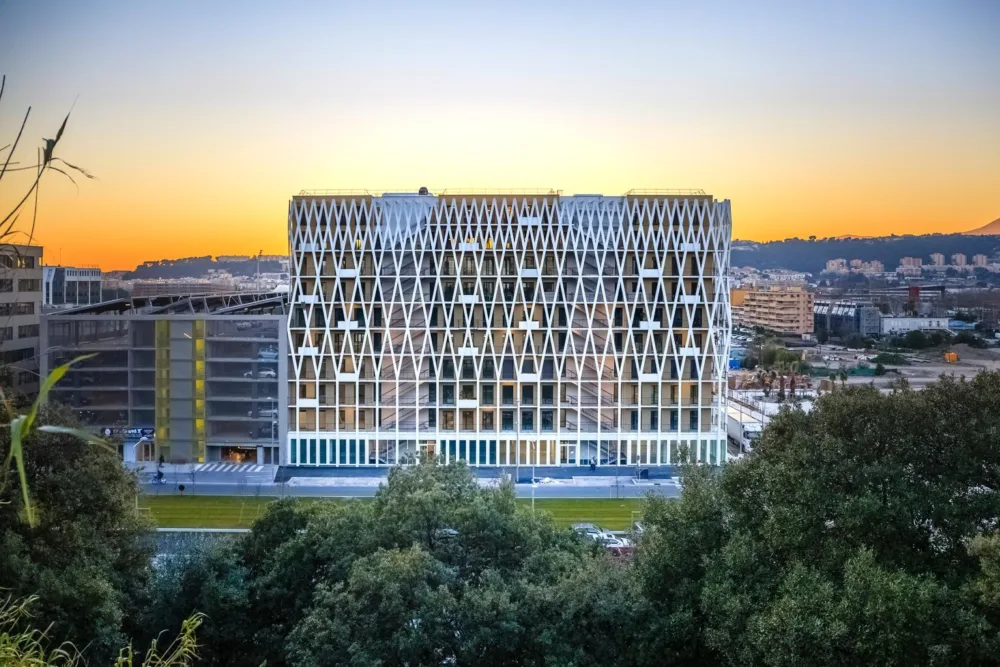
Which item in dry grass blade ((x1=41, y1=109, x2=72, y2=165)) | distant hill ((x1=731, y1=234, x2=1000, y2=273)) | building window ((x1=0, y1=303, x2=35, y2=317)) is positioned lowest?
building window ((x1=0, y1=303, x2=35, y2=317))

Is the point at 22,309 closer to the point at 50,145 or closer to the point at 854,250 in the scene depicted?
the point at 50,145

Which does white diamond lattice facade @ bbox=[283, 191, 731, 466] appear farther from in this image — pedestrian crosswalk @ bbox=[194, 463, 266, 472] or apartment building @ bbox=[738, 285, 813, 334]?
apartment building @ bbox=[738, 285, 813, 334]

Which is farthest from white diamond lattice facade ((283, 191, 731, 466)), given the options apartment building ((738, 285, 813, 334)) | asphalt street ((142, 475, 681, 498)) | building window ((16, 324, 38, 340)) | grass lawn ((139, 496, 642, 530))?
apartment building ((738, 285, 813, 334))

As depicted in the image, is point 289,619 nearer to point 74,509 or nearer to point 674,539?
point 74,509

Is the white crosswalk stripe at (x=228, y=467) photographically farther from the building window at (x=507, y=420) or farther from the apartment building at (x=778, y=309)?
the apartment building at (x=778, y=309)

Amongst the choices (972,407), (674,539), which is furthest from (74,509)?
(972,407)

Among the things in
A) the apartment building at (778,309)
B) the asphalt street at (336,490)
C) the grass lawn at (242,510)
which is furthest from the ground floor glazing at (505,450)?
the apartment building at (778,309)
